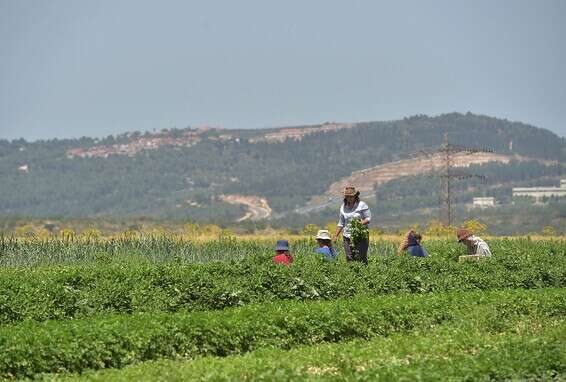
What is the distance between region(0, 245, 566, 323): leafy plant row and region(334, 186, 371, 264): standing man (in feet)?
1.37

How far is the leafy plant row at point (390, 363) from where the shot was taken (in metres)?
12.1

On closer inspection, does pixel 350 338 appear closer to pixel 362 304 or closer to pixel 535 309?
pixel 362 304

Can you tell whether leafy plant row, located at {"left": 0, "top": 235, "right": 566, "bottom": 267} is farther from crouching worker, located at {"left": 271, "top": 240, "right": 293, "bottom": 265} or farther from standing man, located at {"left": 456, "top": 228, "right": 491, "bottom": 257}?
crouching worker, located at {"left": 271, "top": 240, "right": 293, "bottom": 265}

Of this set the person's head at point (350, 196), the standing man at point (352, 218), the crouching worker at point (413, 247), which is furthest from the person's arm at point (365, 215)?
the crouching worker at point (413, 247)

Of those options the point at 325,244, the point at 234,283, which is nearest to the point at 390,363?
the point at 234,283

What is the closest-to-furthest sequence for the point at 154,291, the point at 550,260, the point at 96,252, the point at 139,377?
the point at 139,377, the point at 154,291, the point at 550,260, the point at 96,252

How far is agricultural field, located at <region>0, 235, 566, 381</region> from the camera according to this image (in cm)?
1308

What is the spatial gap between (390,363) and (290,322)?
3.41 m

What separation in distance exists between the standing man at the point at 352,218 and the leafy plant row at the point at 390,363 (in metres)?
7.98

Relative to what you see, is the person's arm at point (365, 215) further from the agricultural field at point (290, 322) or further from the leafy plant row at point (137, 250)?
the leafy plant row at point (137, 250)

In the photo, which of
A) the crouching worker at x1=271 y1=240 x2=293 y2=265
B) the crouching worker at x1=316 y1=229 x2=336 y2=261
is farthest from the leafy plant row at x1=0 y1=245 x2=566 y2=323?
the crouching worker at x1=316 y1=229 x2=336 y2=261

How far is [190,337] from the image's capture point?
15281 mm

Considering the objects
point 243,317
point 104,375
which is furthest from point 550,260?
point 104,375

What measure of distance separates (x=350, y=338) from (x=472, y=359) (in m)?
4.40
